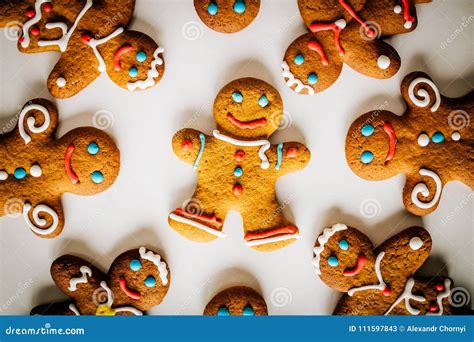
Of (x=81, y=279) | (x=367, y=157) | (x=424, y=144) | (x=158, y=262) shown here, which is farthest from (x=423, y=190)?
(x=81, y=279)

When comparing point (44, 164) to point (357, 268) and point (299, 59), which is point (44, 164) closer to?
point (299, 59)

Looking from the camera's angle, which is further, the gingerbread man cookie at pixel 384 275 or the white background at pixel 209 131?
the white background at pixel 209 131

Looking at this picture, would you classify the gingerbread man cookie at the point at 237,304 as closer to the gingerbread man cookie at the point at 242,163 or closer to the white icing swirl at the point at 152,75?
the gingerbread man cookie at the point at 242,163

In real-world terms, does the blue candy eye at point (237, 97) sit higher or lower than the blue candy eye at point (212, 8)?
lower

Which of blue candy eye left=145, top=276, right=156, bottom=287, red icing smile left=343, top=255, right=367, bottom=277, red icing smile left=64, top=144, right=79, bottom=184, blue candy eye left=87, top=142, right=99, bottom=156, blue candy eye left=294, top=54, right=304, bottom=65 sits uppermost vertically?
blue candy eye left=294, top=54, right=304, bottom=65

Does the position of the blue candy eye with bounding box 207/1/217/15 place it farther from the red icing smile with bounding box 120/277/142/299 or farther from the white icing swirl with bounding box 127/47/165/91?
the red icing smile with bounding box 120/277/142/299

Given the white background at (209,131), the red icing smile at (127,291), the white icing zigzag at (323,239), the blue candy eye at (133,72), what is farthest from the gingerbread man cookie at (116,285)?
the blue candy eye at (133,72)

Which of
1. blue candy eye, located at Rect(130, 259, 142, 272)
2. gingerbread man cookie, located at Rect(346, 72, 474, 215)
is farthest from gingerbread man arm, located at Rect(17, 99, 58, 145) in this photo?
gingerbread man cookie, located at Rect(346, 72, 474, 215)
